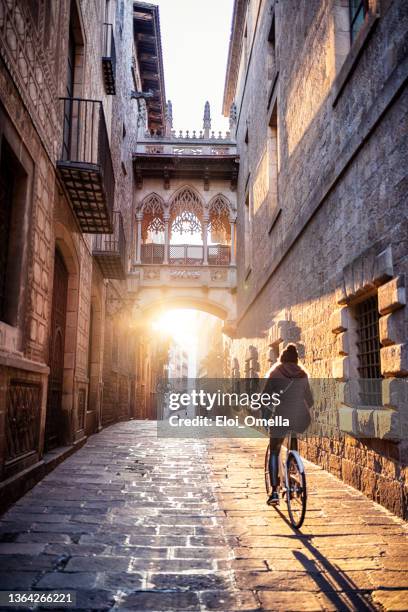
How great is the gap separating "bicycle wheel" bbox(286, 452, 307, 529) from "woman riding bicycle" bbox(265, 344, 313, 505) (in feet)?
1.07

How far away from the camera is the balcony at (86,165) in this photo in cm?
763

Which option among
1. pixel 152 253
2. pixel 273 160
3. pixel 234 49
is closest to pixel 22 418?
pixel 273 160

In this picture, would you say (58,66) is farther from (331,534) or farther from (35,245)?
(331,534)

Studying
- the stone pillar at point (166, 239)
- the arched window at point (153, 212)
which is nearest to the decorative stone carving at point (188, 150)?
the arched window at point (153, 212)

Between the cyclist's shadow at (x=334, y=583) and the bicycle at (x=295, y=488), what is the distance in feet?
1.55

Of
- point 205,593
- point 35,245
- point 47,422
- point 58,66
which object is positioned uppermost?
point 58,66

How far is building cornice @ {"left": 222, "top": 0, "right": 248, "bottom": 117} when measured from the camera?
19.6 meters

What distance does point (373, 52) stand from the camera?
223 inches

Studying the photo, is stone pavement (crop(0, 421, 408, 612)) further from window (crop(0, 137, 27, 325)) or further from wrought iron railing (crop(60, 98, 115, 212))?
wrought iron railing (crop(60, 98, 115, 212))

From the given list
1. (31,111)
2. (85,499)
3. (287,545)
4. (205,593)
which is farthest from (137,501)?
(31,111)

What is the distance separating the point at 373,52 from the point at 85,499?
554cm

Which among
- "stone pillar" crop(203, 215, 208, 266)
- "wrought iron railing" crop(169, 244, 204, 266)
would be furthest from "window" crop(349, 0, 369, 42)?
"wrought iron railing" crop(169, 244, 204, 266)

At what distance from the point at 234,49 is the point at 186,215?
693cm

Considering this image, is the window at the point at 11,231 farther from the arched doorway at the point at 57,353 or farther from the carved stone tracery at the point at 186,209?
the carved stone tracery at the point at 186,209
